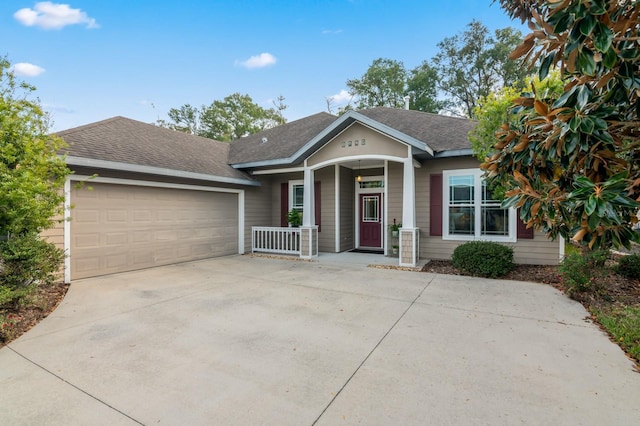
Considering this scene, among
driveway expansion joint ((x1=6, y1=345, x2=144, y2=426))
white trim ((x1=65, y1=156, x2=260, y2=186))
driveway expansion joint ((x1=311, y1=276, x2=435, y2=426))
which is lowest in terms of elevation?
driveway expansion joint ((x1=6, y1=345, x2=144, y2=426))

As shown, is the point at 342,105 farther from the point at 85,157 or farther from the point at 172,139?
the point at 85,157

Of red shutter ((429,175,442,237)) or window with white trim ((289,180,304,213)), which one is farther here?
window with white trim ((289,180,304,213))

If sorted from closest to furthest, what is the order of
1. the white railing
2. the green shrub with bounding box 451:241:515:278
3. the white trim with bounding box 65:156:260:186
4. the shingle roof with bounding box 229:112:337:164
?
the white trim with bounding box 65:156:260:186 < the green shrub with bounding box 451:241:515:278 < the white railing < the shingle roof with bounding box 229:112:337:164

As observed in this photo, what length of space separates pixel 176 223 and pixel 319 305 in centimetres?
560

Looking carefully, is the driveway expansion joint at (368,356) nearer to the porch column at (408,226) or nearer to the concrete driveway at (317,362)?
the concrete driveway at (317,362)

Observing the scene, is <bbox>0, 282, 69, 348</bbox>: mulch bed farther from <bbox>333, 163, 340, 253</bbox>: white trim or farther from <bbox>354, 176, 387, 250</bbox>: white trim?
<bbox>354, 176, 387, 250</bbox>: white trim

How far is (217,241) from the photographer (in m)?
9.70

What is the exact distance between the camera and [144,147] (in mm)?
8297

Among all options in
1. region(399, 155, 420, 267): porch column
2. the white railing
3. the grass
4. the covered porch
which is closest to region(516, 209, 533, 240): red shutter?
region(399, 155, 420, 267): porch column

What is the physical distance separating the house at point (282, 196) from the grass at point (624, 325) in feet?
11.7

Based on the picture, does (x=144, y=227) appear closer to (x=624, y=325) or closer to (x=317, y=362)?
(x=317, y=362)

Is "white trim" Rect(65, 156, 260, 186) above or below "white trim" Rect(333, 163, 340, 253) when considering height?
above

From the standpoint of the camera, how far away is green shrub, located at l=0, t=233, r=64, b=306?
3.92m

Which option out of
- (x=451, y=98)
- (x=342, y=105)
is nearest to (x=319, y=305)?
(x=342, y=105)
